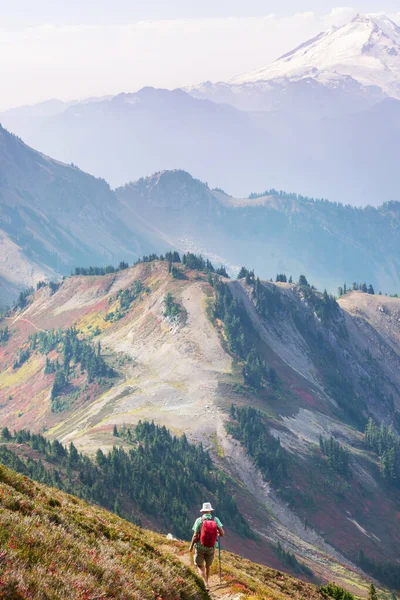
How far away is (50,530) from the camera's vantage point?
24.2 meters

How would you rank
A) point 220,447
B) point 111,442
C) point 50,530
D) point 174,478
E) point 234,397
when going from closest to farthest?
point 50,530 → point 174,478 → point 111,442 → point 220,447 → point 234,397

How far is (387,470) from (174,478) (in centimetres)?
6837

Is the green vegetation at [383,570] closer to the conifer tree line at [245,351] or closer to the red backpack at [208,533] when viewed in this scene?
the conifer tree line at [245,351]

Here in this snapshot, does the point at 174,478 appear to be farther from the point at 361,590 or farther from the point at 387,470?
the point at 387,470

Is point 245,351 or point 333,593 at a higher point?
point 333,593

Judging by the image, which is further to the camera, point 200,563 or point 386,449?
point 386,449

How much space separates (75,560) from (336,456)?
443 feet

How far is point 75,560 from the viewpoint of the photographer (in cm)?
2212

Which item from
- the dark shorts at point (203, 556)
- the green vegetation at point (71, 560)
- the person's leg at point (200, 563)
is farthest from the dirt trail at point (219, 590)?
the green vegetation at point (71, 560)

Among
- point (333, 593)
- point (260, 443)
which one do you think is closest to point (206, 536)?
point (333, 593)

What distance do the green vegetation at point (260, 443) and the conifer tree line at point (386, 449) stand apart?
3278 centimetres

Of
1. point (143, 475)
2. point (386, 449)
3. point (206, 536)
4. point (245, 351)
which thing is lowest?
point (386, 449)

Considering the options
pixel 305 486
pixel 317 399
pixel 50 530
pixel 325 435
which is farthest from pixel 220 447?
pixel 50 530

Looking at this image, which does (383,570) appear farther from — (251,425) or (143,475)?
(143,475)
